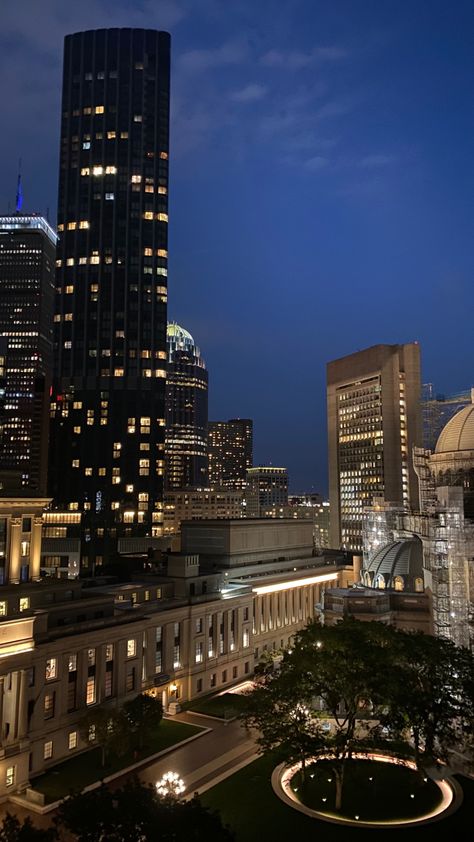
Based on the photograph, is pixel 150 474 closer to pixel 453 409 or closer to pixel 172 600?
pixel 453 409

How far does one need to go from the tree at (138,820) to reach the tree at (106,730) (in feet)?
83.7

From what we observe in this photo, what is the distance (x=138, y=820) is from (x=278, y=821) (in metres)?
20.3

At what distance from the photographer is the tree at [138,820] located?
28469 millimetres

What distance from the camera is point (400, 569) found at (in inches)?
3597

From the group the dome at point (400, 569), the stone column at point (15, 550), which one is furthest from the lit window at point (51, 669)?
the dome at point (400, 569)

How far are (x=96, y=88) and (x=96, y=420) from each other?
4105 inches

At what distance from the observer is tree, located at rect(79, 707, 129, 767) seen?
179 feet

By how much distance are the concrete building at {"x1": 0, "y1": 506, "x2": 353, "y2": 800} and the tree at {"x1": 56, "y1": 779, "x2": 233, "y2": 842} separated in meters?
24.6

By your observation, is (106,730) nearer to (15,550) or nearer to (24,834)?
(15,550)

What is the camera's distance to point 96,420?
180250 mm

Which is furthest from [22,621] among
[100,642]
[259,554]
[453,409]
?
[453,409]

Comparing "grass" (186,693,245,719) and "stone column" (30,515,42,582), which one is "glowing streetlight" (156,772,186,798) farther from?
"stone column" (30,515,42,582)

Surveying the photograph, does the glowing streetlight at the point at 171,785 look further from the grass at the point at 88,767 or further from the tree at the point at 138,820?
the tree at the point at 138,820

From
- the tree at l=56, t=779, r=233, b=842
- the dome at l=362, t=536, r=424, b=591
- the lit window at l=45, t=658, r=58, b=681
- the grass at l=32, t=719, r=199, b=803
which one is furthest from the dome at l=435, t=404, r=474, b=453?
the tree at l=56, t=779, r=233, b=842
